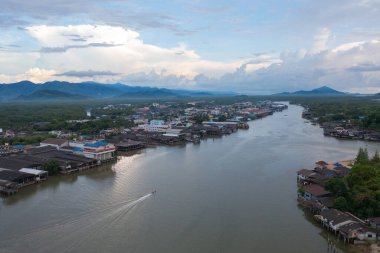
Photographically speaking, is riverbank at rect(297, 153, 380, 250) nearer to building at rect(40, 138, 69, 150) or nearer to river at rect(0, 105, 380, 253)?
river at rect(0, 105, 380, 253)

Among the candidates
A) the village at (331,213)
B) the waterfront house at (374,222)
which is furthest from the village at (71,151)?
the waterfront house at (374,222)

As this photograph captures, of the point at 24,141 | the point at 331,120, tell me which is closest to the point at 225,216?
the point at 24,141

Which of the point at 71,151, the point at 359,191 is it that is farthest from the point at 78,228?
the point at 71,151

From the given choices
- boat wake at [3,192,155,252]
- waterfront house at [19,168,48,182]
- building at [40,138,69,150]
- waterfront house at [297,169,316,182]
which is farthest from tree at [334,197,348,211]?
building at [40,138,69,150]

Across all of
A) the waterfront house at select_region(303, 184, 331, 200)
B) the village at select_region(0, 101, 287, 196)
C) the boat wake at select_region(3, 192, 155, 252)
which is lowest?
the boat wake at select_region(3, 192, 155, 252)

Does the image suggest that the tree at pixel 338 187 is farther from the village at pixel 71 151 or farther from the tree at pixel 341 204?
the village at pixel 71 151
